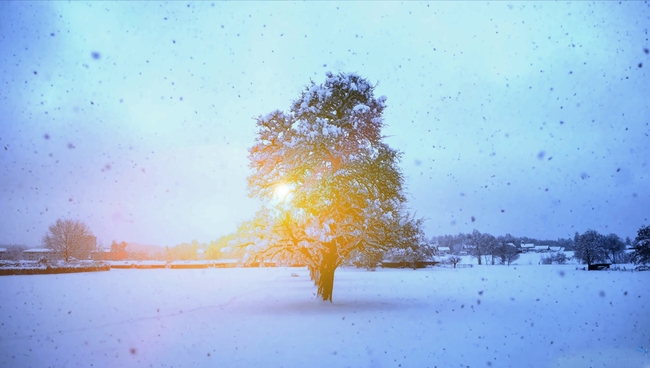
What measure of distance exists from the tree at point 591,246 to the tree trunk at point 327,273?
71.8 meters

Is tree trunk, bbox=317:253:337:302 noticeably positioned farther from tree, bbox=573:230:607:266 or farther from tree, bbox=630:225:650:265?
→ tree, bbox=573:230:607:266

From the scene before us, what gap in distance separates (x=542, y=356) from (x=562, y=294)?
18.3 meters

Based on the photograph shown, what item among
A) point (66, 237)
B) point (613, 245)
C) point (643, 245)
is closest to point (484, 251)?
point (613, 245)

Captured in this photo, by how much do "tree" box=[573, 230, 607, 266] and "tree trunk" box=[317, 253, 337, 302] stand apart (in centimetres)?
7180

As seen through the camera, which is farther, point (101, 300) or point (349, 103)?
point (101, 300)

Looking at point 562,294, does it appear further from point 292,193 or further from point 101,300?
point 101,300

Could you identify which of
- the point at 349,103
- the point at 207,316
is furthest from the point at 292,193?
the point at 207,316

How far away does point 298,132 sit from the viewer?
61.3ft

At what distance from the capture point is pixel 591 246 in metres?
75.6

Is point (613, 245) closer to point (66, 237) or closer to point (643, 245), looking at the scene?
point (643, 245)

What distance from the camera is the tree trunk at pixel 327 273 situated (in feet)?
65.1

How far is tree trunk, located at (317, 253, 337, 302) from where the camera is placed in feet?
65.1

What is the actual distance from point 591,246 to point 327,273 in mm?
75315

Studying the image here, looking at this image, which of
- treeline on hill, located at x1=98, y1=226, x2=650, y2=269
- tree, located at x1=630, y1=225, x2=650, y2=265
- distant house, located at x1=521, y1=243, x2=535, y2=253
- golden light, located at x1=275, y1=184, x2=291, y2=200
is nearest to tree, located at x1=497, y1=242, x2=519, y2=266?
treeline on hill, located at x1=98, y1=226, x2=650, y2=269
